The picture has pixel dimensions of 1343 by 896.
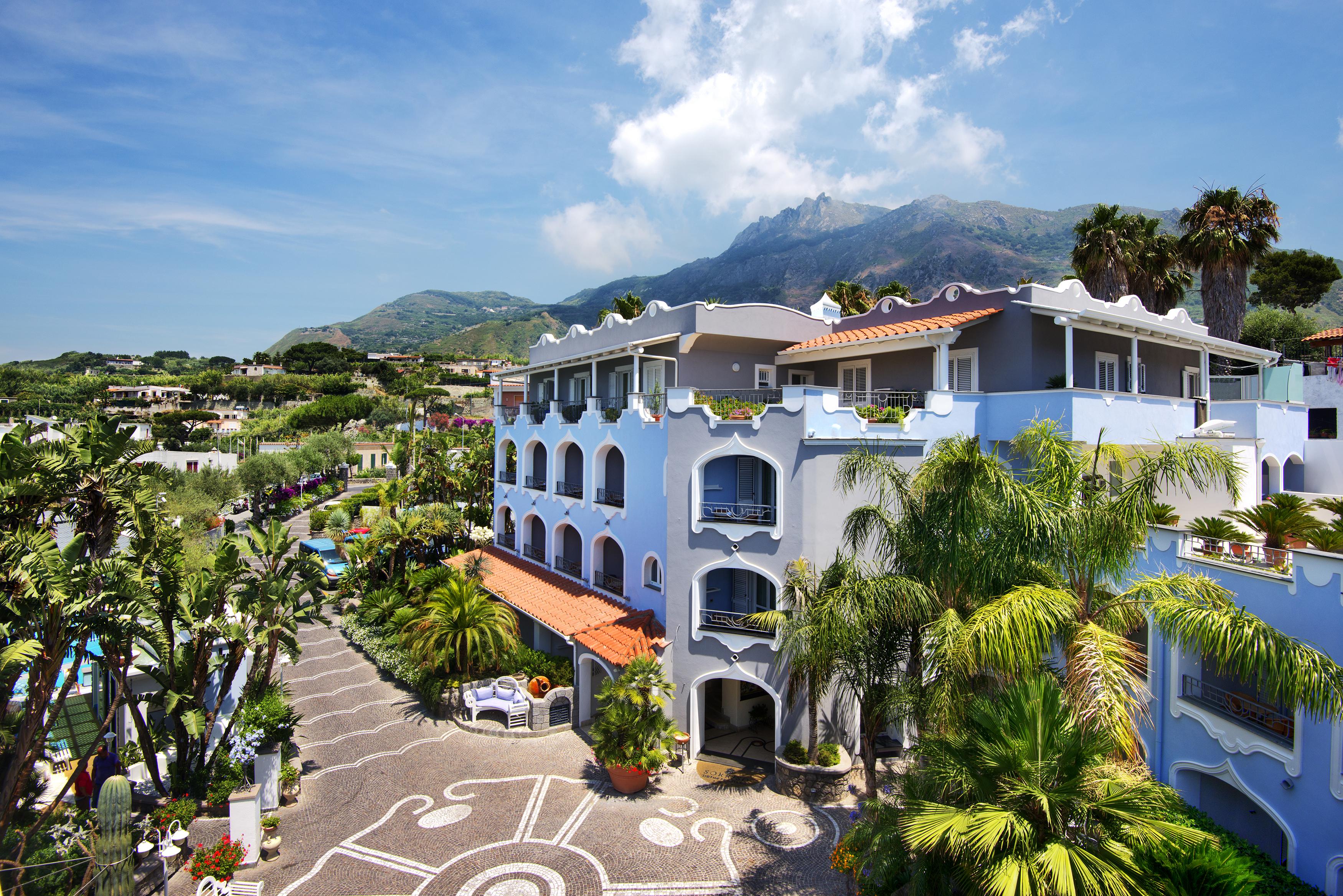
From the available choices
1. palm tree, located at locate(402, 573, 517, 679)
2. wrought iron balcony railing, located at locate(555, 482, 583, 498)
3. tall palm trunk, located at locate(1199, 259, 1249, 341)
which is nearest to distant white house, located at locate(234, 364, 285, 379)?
wrought iron balcony railing, located at locate(555, 482, 583, 498)

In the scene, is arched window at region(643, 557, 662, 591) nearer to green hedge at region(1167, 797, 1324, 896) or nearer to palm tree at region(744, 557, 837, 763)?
palm tree at region(744, 557, 837, 763)

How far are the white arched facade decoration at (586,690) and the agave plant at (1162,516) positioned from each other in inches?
626

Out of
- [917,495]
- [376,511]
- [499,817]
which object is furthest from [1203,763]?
[376,511]

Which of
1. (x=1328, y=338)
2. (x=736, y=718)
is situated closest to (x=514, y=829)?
(x=736, y=718)

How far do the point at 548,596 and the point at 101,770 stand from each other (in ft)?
44.6

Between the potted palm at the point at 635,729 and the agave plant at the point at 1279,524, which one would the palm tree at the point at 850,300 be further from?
the potted palm at the point at 635,729

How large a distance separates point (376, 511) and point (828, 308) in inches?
1328

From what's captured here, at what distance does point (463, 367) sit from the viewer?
16850 cm

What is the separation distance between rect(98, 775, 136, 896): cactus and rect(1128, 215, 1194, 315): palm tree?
124 ft

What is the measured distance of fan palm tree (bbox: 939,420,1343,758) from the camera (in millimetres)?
8617

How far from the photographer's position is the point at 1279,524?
13.5m

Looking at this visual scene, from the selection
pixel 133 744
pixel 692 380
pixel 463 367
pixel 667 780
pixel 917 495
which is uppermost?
pixel 463 367

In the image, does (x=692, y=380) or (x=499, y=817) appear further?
(x=692, y=380)

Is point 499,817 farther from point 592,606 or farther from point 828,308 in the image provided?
point 828,308
